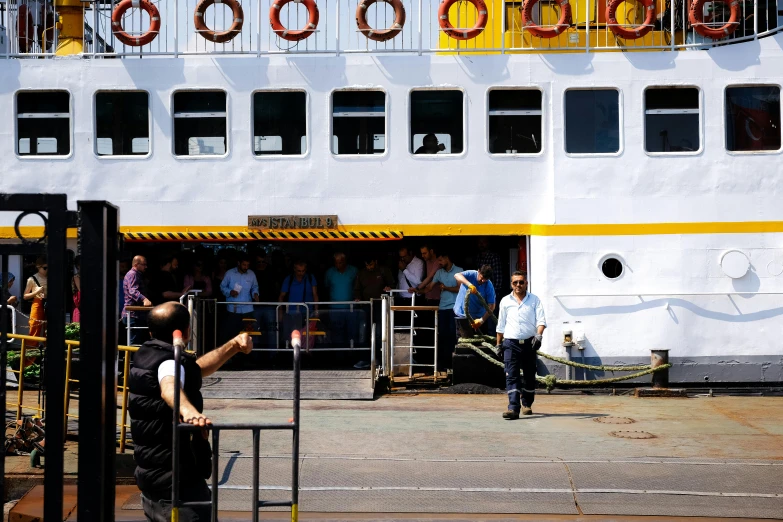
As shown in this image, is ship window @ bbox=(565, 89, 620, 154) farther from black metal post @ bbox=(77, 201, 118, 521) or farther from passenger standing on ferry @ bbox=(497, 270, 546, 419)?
black metal post @ bbox=(77, 201, 118, 521)

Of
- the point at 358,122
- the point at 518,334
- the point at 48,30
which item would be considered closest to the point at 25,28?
the point at 48,30

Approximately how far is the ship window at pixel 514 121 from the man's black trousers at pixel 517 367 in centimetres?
419

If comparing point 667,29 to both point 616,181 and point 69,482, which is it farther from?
point 69,482

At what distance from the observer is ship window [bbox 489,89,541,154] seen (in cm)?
1518

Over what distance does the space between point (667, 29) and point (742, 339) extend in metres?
5.38

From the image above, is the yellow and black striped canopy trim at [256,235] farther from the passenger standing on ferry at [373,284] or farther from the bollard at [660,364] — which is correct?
the bollard at [660,364]

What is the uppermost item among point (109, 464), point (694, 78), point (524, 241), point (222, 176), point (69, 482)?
point (694, 78)

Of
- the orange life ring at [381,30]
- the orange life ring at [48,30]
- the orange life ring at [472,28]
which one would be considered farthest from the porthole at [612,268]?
the orange life ring at [48,30]

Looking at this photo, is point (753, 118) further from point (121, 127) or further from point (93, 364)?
point (93, 364)

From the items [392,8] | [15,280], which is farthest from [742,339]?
[15,280]

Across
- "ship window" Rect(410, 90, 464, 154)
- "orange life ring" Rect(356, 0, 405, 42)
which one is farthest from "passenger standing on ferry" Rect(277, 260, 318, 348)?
"orange life ring" Rect(356, 0, 405, 42)

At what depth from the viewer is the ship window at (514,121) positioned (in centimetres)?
1518

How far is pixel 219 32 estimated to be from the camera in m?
15.3

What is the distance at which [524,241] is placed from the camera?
1549 centimetres
